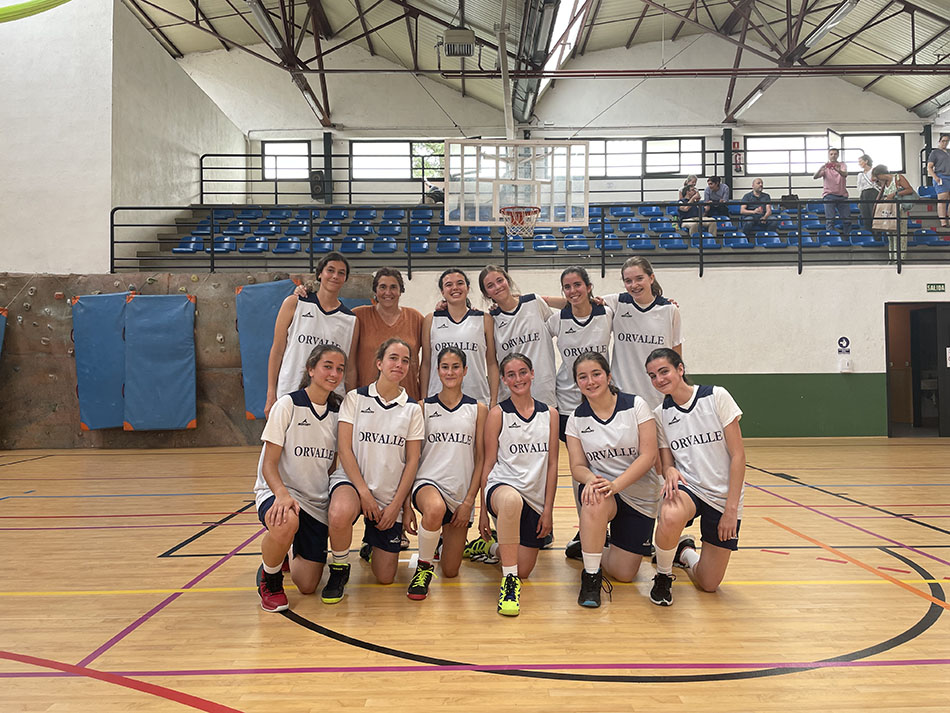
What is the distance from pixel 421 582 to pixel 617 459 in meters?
1.14

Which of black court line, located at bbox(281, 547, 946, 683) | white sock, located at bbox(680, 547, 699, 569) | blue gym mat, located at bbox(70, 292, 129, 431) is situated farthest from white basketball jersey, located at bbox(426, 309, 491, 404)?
blue gym mat, located at bbox(70, 292, 129, 431)

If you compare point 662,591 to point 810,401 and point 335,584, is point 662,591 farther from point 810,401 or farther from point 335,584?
point 810,401

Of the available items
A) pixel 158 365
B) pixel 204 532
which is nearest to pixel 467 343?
pixel 204 532

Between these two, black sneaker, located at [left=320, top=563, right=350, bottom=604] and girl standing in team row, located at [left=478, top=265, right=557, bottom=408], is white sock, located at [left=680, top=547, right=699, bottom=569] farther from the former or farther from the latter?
black sneaker, located at [left=320, top=563, right=350, bottom=604]

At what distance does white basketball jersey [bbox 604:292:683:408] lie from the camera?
13.3ft

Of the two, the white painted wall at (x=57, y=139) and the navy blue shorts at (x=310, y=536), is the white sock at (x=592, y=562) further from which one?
the white painted wall at (x=57, y=139)

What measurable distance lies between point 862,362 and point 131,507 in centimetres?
963

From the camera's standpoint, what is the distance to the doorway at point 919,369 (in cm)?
1009

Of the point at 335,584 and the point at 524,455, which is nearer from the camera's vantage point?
the point at 335,584

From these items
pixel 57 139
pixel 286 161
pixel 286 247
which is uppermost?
pixel 286 161

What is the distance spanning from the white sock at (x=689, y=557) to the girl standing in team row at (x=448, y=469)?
1226mm

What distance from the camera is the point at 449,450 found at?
3.41 meters

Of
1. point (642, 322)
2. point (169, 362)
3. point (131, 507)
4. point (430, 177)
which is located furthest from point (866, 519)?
point (430, 177)

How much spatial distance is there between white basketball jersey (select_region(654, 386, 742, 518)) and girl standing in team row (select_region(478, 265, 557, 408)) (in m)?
0.89
